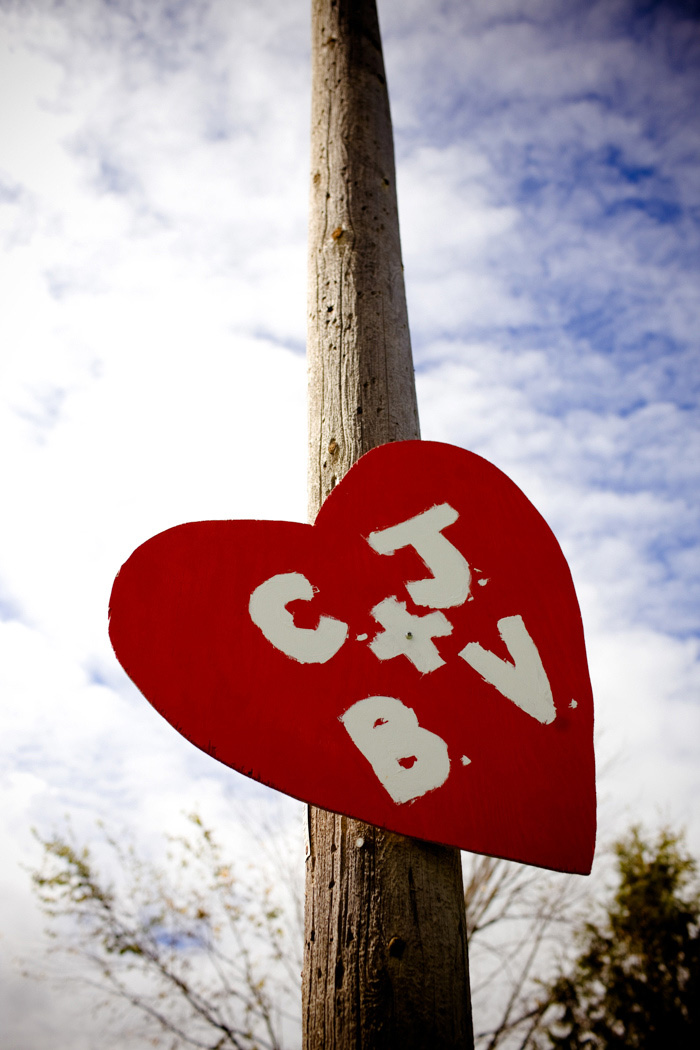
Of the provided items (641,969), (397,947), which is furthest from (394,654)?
(641,969)

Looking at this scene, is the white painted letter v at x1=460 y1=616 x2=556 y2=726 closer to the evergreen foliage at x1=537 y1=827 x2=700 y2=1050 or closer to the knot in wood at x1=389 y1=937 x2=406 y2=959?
the knot in wood at x1=389 y1=937 x2=406 y2=959

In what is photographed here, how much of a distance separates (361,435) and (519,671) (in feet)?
2.23

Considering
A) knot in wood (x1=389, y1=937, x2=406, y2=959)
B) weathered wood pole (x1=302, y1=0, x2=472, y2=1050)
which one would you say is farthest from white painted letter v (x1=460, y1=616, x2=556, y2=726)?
knot in wood (x1=389, y1=937, x2=406, y2=959)

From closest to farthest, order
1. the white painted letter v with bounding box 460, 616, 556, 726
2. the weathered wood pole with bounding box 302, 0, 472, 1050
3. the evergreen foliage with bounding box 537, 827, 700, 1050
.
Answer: the weathered wood pole with bounding box 302, 0, 472, 1050 < the white painted letter v with bounding box 460, 616, 556, 726 < the evergreen foliage with bounding box 537, 827, 700, 1050

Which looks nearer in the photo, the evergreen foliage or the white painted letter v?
the white painted letter v

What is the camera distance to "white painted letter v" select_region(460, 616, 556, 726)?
115 centimetres

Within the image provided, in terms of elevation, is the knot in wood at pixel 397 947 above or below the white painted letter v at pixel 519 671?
below

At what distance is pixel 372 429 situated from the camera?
5.07 feet

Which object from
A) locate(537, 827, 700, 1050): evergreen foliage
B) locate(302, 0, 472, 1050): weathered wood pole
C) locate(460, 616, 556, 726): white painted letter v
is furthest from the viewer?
locate(537, 827, 700, 1050): evergreen foliage

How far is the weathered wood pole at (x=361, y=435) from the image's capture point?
104 centimetres

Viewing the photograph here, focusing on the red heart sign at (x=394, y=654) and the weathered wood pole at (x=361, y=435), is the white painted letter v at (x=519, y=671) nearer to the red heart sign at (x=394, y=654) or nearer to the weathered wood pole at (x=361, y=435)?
the red heart sign at (x=394, y=654)

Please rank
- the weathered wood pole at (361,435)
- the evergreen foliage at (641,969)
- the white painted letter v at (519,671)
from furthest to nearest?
1. the evergreen foliage at (641,969)
2. the white painted letter v at (519,671)
3. the weathered wood pole at (361,435)

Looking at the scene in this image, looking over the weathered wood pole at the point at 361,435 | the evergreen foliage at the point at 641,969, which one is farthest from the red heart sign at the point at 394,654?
the evergreen foliage at the point at 641,969

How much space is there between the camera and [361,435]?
5.05 ft
